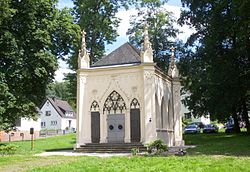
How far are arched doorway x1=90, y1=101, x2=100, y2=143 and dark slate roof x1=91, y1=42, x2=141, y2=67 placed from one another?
11.2 ft

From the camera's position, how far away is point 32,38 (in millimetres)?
27609

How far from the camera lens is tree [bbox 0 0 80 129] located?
25.8 metres

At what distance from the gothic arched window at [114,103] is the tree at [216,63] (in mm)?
11661

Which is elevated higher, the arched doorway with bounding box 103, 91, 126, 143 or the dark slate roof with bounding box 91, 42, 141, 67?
the dark slate roof with bounding box 91, 42, 141, 67

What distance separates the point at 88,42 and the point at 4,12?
46.6 feet

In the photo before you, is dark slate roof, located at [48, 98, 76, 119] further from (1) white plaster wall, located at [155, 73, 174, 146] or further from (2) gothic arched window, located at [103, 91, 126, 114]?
(2) gothic arched window, located at [103, 91, 126, 114]

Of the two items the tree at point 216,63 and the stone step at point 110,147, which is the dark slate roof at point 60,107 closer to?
the tree at point 216,63

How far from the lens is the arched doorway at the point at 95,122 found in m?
25.8

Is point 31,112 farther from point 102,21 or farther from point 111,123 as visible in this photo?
point 102,21

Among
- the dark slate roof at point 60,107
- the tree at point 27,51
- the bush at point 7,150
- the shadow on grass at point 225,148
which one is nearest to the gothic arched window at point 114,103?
the tree at point 27,51

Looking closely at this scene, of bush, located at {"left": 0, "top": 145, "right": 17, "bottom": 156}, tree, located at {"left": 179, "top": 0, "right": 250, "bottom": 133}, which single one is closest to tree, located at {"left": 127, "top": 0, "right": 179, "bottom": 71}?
tree, located at {"left": 179, "top": 0, "right": 250, "bottom": 133}

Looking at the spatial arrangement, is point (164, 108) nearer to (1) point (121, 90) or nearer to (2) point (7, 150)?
(1) point (121, 90)

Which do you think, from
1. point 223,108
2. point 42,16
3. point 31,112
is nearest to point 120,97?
point 31,112

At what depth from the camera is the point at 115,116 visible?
2566 cm
